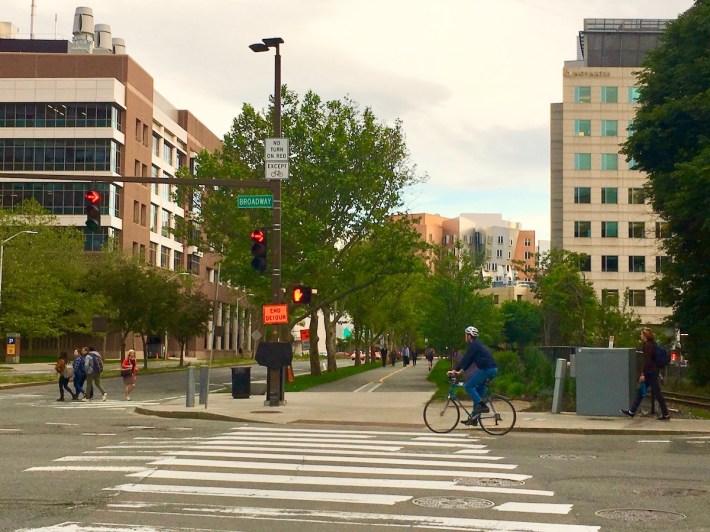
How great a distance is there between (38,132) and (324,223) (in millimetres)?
51482

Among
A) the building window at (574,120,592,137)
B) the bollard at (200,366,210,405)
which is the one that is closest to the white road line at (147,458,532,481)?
the bollard at (200,366,210,405)

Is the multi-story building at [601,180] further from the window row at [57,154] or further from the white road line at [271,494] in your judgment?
the white road line at [271,494]

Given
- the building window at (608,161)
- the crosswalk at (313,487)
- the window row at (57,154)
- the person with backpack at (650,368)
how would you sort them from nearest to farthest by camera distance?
the crosswalk at (313,487) → the person with backpack at (650,368) → the window row at (57,154) → the building window at (608,161)

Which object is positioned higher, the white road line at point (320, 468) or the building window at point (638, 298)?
the building window at point (638, 298)

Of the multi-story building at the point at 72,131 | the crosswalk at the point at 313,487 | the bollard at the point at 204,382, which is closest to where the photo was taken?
the crosswalk at the point at 313,487

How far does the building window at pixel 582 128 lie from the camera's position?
9888 centimetres

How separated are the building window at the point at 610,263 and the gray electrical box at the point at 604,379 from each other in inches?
3072

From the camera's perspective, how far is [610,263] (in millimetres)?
98750

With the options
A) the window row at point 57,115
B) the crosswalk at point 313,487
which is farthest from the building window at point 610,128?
the crosswalk at point 313,487

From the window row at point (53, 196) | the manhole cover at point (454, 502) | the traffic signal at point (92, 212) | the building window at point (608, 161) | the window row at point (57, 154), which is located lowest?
the manhole cover at point (454, 502)

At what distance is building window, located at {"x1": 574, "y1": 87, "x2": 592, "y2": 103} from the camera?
325ft

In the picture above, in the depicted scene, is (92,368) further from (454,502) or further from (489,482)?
(454,502)

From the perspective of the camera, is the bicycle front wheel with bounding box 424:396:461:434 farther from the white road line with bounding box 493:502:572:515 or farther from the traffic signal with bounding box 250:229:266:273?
the white road line with bounding box 493:502:572:515

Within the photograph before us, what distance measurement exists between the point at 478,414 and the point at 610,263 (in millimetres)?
83487
